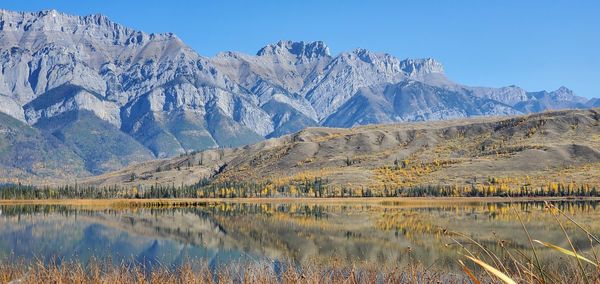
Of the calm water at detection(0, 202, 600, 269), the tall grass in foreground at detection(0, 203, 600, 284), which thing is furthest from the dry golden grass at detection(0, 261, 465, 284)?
the calm water at detection(0, 202, 600, 269)

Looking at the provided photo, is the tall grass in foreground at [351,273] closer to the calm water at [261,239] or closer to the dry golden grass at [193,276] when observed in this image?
the dry golden grass at [193,276]

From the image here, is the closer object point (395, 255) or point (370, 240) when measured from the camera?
point (395, 255)

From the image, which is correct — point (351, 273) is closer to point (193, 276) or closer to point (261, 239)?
point (193, 276)

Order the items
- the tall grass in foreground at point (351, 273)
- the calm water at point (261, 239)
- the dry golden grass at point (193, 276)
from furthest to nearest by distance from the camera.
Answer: the calm water at point (261, 239) → the dry golden grass at point (193, 276) → the tall grass in foreground at point (351, 273)

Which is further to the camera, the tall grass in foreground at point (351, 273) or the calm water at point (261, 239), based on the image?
the calm water at point (261, 239)

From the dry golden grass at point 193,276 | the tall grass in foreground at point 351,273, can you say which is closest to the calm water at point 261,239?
the tall grass in foreground at point 351,273

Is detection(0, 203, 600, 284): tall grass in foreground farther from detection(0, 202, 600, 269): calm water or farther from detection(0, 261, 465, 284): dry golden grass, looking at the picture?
detection(0, 202, 600, 269): calm water

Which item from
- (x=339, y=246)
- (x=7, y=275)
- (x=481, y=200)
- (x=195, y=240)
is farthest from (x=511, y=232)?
(x=481, y=200)

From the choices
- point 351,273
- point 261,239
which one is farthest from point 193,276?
point 261,239

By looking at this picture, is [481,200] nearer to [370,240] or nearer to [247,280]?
[370,240]

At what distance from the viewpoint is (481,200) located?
611ft

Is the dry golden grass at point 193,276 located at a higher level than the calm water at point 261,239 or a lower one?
higher

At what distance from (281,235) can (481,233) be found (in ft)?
80.0

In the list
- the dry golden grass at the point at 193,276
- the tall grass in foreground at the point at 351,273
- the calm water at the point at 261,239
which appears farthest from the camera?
the calm water at the point at 261,239
